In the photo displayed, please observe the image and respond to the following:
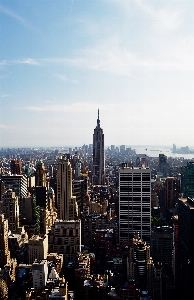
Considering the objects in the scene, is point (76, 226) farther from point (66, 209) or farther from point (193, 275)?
point (193, 275)

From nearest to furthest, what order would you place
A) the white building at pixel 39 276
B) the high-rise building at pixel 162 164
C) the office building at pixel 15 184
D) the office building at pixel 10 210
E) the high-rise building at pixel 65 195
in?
the white building at pixel 39 276 → the office building at pixel 10 210 → the high-rise building at pixel 65 195 → the office building at pixel 15 184 → the high-rise building at pixel 162 164

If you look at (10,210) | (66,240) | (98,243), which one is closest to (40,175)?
(10,210)

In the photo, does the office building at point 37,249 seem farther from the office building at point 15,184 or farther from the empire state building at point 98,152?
the empire state building at point 98,152

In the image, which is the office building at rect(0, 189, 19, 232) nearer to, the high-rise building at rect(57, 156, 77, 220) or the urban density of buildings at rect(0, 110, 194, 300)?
the urban density of buildings at rect(0, 110, 194, 300)

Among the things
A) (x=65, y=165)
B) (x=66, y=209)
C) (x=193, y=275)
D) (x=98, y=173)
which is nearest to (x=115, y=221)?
(x=66, y=209)

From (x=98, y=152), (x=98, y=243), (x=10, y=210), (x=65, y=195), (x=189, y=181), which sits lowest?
(x=98, y=243)

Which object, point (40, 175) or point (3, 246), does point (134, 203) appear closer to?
point (3, 246)

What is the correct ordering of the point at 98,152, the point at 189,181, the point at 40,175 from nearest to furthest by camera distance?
the point at 189,181 → the point at 40,175 → the point at 98,152

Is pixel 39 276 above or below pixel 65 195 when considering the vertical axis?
below

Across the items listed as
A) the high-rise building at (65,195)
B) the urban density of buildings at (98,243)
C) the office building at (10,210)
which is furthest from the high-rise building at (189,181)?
the office building at (10,210)
